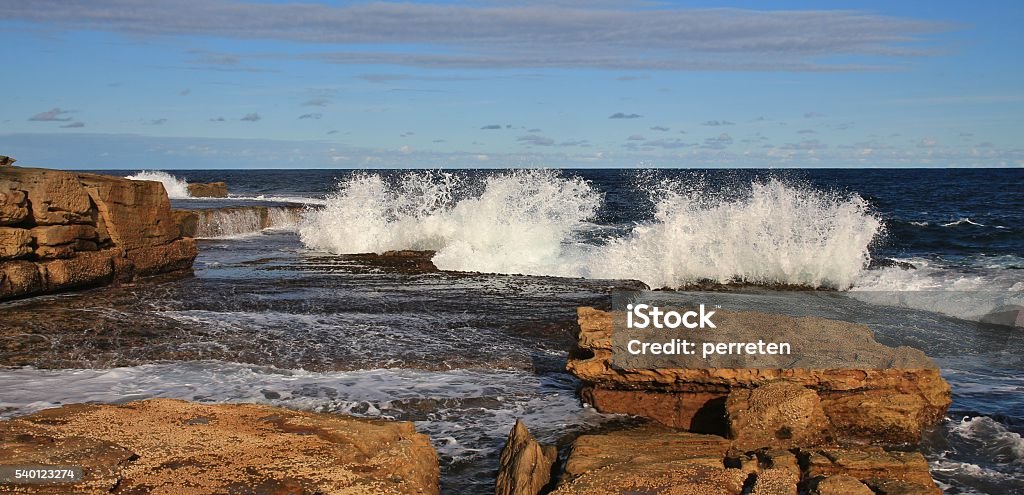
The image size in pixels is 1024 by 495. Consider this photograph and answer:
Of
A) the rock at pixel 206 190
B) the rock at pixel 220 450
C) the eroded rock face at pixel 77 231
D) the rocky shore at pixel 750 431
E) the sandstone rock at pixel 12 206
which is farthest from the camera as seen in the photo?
the rock at pixel 206 190

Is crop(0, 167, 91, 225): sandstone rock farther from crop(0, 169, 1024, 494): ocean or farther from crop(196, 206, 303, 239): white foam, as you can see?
crop(196, 206, 303, 239): white foam

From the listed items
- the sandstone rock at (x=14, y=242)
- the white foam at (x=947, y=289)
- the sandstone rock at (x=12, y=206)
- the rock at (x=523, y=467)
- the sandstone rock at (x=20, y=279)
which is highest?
the sandstone rock at (x=12, y=206)

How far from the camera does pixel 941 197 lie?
4328cm

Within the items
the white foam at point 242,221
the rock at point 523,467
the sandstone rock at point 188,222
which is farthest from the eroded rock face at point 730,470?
the white foam at point 242,221

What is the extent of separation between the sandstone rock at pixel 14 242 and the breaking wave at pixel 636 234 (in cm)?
641

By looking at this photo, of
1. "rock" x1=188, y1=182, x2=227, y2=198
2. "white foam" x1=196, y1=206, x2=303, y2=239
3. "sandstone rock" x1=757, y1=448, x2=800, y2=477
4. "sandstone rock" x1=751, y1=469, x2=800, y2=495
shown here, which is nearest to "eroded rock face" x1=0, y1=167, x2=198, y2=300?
"white foam" x1=196, y1=206, x2=303, y2=239

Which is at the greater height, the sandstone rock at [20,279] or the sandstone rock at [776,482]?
the sandstone rock at [20,279]

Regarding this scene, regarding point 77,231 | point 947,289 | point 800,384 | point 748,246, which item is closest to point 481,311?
point 800,384

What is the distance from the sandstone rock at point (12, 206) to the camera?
33.5 ft

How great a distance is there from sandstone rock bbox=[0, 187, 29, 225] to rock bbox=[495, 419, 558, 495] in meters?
8.31

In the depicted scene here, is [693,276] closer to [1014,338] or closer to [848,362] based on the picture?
[1014,338]

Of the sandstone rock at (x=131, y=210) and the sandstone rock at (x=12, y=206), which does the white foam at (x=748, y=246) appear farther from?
the sandstone rock at (x=12, y=206)

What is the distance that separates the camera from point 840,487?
4.13m

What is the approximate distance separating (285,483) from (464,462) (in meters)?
1.45
